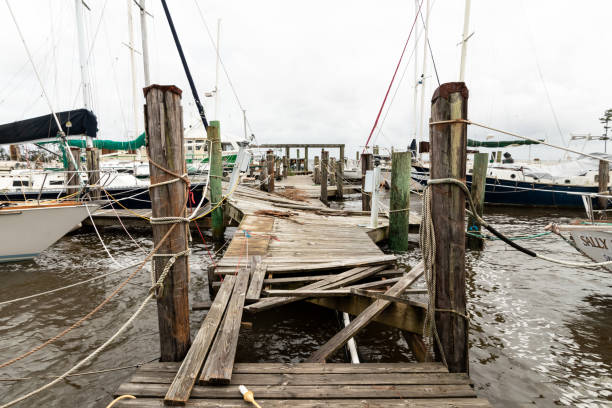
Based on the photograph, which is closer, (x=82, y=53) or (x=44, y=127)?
(x=44, y=127)

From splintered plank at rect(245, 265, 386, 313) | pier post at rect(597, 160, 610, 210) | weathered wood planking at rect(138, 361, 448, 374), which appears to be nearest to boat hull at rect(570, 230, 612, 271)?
splintered plank at rect(245, 265, 386, 313)

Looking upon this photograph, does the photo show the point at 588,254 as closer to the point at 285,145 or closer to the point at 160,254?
the point at 160,254

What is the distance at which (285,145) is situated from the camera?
32.2 m

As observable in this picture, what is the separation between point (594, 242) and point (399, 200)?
153 inches

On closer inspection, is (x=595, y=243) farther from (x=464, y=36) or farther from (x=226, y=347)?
(x=464, y=36)

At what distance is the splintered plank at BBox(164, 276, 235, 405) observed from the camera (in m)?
2.43

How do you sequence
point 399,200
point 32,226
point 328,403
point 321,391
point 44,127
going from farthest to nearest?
point 44,127
point 399,200
point 32,226
point 321,391
point 328,403

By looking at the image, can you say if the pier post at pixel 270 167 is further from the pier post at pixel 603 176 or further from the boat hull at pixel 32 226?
the pier post at pixel 603 176

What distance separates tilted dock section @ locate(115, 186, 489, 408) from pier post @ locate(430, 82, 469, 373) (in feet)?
1.03

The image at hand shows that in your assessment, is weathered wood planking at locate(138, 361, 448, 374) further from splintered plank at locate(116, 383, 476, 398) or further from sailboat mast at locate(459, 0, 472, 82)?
sailboat mast at locate(459, 0, 472, 82)

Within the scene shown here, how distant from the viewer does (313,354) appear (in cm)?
338

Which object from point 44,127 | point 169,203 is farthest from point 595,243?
point 44,127

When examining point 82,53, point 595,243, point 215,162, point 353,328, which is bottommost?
point 353,328

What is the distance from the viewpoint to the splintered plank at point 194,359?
7.96ft
